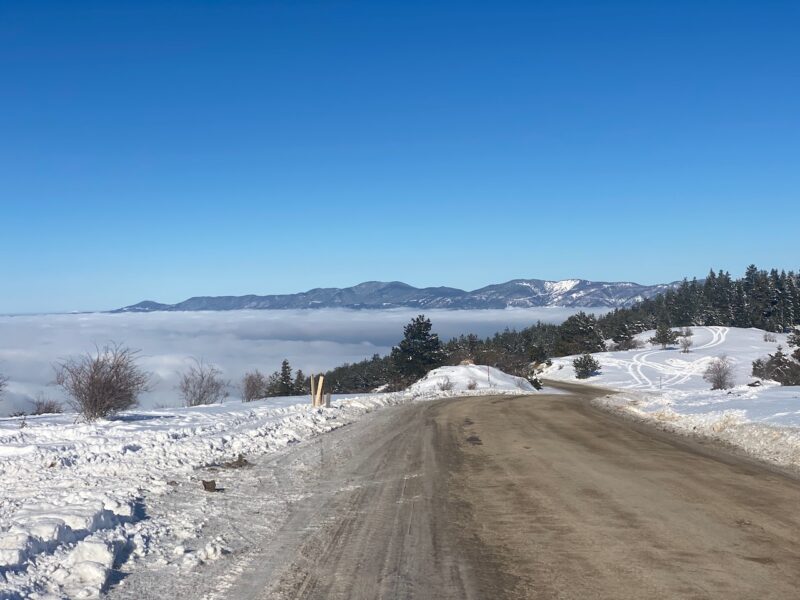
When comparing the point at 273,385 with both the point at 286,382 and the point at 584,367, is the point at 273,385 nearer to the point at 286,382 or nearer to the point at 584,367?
the point at 286,382

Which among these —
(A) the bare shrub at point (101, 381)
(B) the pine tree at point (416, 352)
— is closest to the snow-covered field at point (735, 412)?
(A) the bare shrub at point (101, 381)

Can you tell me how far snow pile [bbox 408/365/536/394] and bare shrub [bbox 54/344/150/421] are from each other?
74.6ft

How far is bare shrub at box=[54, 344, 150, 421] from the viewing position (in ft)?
54.6

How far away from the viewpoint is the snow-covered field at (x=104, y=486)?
579 centimetres

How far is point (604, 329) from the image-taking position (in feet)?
403

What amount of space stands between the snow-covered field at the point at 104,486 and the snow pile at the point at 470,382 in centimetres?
2217

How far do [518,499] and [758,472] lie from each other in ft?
16.8

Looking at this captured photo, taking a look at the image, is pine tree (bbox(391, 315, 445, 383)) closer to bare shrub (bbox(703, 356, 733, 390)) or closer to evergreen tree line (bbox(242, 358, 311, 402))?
evergreen tree line (bbox(242, 358, 311, 402))

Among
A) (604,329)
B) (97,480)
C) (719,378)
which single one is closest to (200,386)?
(97,480)

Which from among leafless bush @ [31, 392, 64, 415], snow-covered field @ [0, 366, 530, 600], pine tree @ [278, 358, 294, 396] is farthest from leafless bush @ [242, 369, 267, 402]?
snow-covered field @ [0, 366, 530, 600]

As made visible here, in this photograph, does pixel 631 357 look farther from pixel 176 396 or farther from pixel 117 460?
pixel 117 460

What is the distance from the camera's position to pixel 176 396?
1462 inches

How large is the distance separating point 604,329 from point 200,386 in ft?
337

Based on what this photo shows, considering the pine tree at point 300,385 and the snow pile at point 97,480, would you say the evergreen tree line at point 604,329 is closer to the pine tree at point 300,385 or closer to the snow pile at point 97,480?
the pine tree at point 300,385
